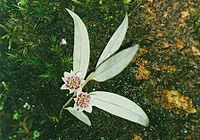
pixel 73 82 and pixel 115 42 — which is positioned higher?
pixel 115 42

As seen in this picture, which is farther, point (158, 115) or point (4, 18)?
point (4, 18)

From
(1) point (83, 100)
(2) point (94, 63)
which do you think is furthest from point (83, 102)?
(2) point (94, 63)

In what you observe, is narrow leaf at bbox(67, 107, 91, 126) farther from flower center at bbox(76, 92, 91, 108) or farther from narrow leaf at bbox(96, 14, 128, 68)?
narrow leaf at bbox(96, 14, 128, 68)

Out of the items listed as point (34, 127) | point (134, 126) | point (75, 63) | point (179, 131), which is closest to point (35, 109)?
point (34, 127)

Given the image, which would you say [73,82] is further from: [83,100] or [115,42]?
[115,42]

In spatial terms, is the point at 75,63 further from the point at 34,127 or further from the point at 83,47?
the point at 34,127

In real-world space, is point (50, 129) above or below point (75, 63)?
below
